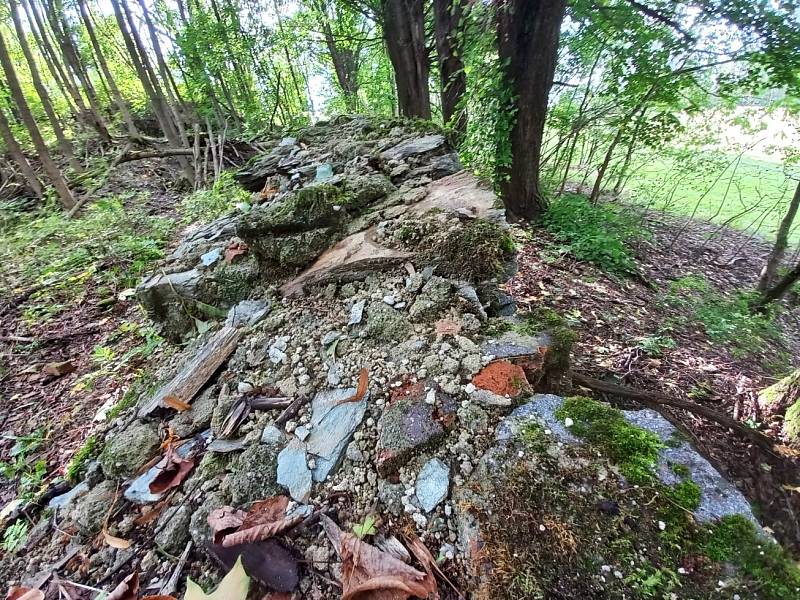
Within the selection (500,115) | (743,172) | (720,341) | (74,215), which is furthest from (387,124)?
(743,172)

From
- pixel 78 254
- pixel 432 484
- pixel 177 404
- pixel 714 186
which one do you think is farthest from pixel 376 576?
pixel 714 186

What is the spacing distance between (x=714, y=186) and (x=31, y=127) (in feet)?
48.4

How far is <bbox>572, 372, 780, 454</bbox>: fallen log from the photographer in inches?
105

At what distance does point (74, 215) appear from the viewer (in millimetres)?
7160

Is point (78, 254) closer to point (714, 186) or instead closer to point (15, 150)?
point (15, 150)

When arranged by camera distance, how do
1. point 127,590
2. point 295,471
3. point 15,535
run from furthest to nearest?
point 15,535 → point 295,471 → point 127,590

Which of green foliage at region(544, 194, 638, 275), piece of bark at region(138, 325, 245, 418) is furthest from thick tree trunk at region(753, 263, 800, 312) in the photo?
piece of bark at region(138, 325, 245, 418)

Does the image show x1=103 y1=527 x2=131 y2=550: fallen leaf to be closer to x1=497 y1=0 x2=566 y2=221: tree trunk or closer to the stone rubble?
the stone rubble

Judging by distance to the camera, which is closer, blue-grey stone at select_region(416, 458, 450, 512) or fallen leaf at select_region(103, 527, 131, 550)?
blue-grey stone at select_region(416, 458, 450, 512)

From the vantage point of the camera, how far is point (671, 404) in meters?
2.94

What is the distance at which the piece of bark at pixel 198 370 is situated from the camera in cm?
204

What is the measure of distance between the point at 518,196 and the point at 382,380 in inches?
208

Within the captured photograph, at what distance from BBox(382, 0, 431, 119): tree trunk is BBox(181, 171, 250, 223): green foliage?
11.0 ft

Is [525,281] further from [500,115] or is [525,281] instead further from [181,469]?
[181,469]
